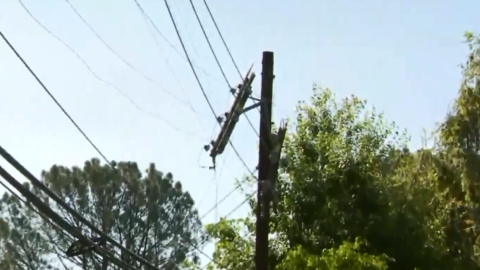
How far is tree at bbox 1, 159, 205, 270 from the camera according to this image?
151ft

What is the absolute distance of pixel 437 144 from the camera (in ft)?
75.5

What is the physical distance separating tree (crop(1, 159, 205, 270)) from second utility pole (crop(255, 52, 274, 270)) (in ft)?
86.9

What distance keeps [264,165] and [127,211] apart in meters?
29.3

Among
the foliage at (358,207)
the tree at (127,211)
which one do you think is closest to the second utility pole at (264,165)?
the foliage at (358,207)

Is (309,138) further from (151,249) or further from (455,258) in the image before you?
(151,249)

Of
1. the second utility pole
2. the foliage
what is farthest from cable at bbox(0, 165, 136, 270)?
the foliage

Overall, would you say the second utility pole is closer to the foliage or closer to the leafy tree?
the foliage

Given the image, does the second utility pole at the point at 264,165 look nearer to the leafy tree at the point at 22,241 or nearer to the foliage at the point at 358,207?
the foliage at the point at 358,207

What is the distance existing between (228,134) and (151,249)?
31.0 meters

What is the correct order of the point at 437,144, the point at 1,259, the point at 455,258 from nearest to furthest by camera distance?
the point at 437,144 < the point at 455,258 < the point at 1,259

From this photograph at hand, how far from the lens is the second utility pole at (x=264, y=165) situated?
19.0m

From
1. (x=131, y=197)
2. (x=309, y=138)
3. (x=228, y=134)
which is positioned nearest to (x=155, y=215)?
(x=131, y=197)

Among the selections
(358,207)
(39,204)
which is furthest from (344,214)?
(39,204)

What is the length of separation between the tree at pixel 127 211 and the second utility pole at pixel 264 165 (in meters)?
26.5
